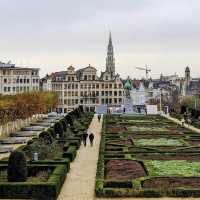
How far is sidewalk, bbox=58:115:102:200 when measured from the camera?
71.6ft

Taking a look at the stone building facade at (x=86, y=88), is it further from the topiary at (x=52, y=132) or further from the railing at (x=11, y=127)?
the topiary at (x=52, y=132)

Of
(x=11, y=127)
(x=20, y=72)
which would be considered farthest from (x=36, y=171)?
(x=20, y=72)

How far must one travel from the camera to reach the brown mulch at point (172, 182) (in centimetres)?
2316

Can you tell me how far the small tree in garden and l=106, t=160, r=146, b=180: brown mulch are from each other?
13.4ft

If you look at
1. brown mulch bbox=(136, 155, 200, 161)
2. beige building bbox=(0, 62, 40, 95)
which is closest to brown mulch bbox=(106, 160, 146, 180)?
brown mulch bbox=(136, 155, 200, 161)

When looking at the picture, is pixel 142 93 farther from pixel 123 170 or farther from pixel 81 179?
pixel 81 179

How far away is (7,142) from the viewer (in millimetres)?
43406

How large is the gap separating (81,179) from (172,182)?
4264mm

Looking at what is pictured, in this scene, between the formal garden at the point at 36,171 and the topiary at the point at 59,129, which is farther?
the topiary at the point at 59,129

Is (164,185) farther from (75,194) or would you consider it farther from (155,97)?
(155,97)

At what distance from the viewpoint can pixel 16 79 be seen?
13100 cm

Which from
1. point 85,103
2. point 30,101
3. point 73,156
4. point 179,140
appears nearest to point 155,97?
point 85,103

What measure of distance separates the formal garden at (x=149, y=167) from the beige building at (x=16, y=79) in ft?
282

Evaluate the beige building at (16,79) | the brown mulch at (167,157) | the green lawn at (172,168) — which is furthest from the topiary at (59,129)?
the beige building at (16,79)
